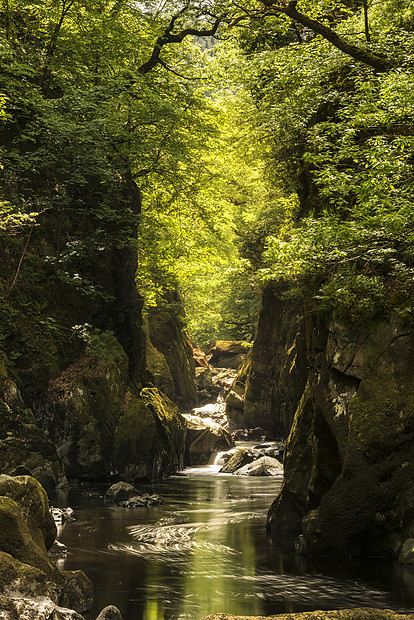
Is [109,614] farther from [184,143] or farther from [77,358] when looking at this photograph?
[184,143]

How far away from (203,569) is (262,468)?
12.1 metres

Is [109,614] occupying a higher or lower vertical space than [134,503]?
higher

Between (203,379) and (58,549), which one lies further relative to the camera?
(203,379)

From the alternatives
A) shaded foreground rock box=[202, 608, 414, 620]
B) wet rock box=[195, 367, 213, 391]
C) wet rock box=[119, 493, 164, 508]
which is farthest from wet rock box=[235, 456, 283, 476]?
shaded foreground rock box=[202, 608, 414, 620]

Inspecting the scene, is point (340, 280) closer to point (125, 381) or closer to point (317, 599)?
point (317, 599)

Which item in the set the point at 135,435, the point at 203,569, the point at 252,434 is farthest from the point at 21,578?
the point at 252,434

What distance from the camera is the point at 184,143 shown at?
829 inches

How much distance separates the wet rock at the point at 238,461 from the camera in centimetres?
2234

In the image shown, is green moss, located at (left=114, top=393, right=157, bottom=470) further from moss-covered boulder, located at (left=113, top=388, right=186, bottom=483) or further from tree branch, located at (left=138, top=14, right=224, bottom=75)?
tree branch, located at (left=138, top=14, right=224, bottom=75)

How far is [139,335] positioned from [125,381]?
2.92 metres

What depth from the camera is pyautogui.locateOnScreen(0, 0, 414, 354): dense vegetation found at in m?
10.3

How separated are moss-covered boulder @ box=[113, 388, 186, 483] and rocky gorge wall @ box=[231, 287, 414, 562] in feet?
26.8

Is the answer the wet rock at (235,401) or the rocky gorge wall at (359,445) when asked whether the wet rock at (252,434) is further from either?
the rocky gorge wall at (359,445)

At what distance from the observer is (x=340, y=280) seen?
1034 cm
